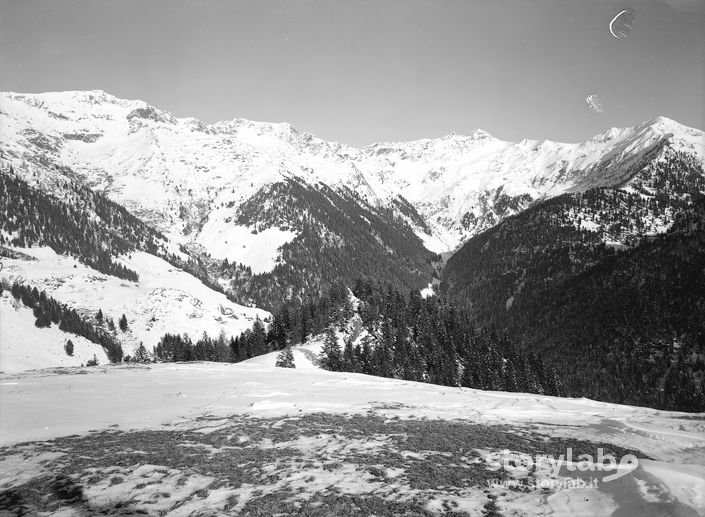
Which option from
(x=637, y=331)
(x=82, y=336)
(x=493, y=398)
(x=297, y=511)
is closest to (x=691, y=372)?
(x=637, y=331)

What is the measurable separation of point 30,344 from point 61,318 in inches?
866

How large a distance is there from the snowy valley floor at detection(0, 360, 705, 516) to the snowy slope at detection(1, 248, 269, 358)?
4812 inches

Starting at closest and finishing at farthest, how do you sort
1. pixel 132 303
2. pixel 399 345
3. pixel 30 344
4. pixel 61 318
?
1. pixel 399 345
2. pixel 30 344
3. pixel 61 318
4. pixel 132 303

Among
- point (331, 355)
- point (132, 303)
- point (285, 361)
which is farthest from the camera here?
point (132, 303)

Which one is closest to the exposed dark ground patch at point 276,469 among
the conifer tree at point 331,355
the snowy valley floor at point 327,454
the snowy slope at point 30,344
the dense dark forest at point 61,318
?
A: the snowy valley floor at point 327,454

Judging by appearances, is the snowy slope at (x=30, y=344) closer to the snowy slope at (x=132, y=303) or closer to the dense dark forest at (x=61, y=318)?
the dense dark forest at (x=61, y=318)

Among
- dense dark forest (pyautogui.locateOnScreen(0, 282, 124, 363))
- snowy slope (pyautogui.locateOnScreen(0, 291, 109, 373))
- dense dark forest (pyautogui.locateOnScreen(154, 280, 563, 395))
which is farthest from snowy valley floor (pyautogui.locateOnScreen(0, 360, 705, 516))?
dense dark forest (pyautogui.locateOnScreen(0, 282, 124, 363))

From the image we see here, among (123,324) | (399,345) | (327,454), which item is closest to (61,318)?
(123,324)

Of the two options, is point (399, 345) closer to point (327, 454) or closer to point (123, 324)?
point (327, 454)

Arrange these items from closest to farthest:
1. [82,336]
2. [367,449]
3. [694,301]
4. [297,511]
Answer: [297,511] < [367,449] < [82,336] < [694,301]

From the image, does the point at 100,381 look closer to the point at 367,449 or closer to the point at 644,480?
the point at 367,449

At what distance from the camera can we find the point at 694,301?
188 metres

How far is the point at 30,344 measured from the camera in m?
106

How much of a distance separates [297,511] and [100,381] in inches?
1429
